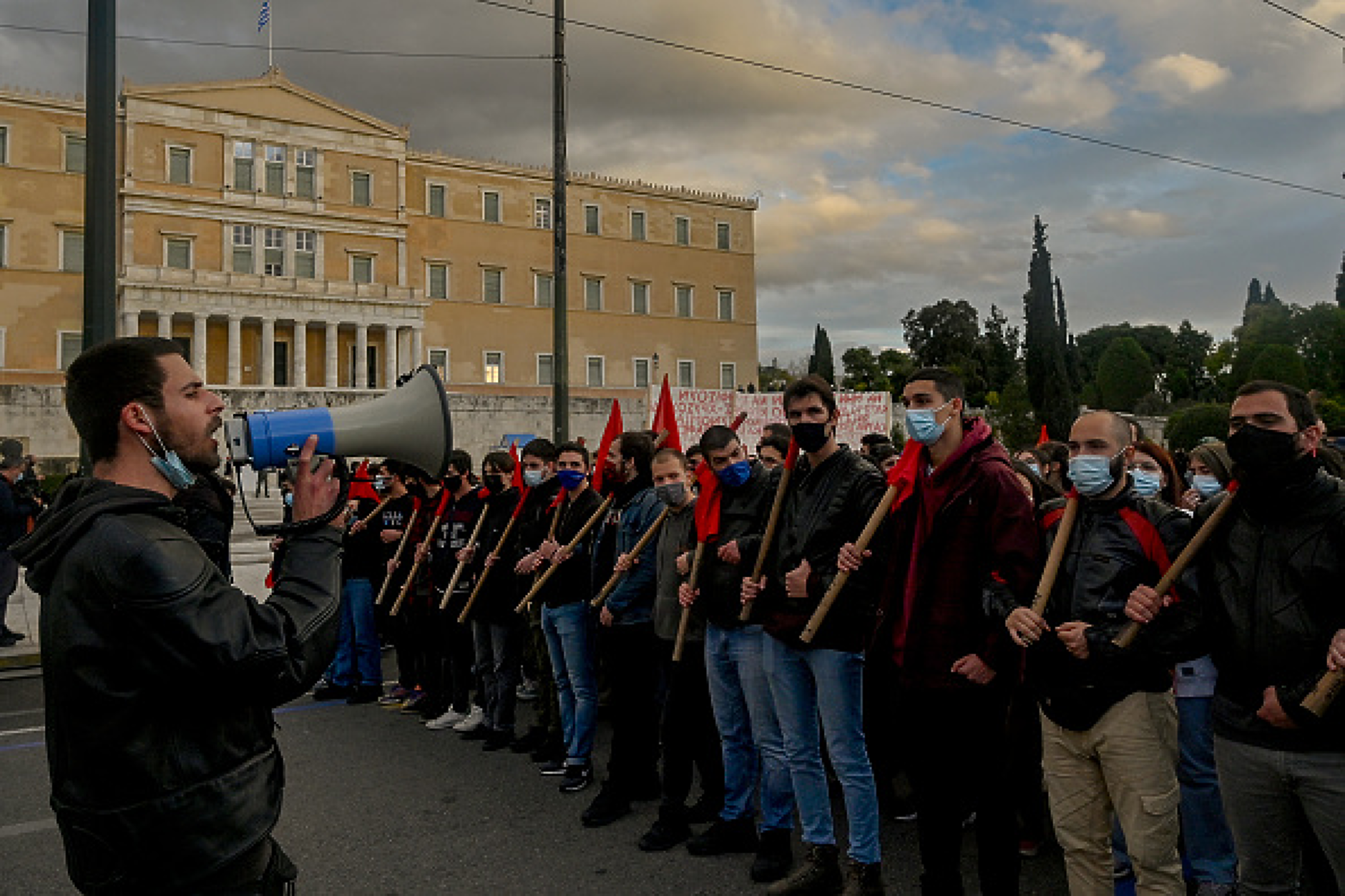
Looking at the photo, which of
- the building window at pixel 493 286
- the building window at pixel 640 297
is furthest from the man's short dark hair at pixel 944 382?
the building window at pixel 640 297

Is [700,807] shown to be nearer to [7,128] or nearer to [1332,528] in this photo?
[1332,528]

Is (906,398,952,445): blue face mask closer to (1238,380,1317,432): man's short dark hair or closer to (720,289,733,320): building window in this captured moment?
(1238,380,1317,432): man's short dark hair

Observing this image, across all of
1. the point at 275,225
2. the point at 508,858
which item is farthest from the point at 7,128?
the point at 508,858

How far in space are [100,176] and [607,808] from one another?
21.5 feet

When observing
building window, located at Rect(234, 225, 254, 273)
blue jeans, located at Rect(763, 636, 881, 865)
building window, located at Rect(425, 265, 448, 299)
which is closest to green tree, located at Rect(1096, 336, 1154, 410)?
building window, located at Rect(425, 265, 448, 299)

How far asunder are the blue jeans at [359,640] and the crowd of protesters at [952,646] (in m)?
1.99

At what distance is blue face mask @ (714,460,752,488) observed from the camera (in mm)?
5160

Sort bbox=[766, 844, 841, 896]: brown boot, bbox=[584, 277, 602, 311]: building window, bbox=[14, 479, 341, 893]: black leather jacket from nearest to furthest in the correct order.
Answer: bbox=[14, 479, 341, 893]: black leather jacket
bbox=[766, 844, 841, 896]: brown boot
bbox=[584, 277, 602, 311]: building window

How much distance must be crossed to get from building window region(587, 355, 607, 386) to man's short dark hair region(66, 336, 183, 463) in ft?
189

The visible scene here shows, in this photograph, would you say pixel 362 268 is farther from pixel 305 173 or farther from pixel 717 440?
pixel 717 440

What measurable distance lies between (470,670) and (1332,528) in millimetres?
6245

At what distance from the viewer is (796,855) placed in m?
4.86

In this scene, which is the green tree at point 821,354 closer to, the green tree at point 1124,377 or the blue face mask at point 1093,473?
the green tree at point 1124,377

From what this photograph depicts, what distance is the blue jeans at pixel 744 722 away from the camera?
4.75m
